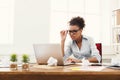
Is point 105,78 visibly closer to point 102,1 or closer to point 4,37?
point 4,37

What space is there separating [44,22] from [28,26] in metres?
0.29

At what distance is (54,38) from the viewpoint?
4086 mm

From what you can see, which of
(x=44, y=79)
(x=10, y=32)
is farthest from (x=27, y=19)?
(x=44, y=79)

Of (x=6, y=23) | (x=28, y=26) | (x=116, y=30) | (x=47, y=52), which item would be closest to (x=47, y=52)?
(x=47, y=52)

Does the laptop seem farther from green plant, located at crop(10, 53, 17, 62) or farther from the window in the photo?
the window

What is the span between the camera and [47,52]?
2.11 m

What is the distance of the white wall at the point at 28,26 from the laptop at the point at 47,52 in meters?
1.58

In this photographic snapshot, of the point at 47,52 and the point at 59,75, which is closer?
the point at 59,75

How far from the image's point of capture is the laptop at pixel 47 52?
206cm

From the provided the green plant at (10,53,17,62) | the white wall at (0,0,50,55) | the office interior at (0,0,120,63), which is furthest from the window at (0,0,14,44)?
the green plant at (10,53,17,62)

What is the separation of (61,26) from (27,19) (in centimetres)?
74

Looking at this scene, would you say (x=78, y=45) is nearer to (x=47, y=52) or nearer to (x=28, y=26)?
(x=47, y=52)

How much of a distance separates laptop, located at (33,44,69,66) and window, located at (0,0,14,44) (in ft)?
6.02

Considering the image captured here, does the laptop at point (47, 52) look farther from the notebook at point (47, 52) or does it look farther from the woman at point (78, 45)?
the woman at point (78, 45)
